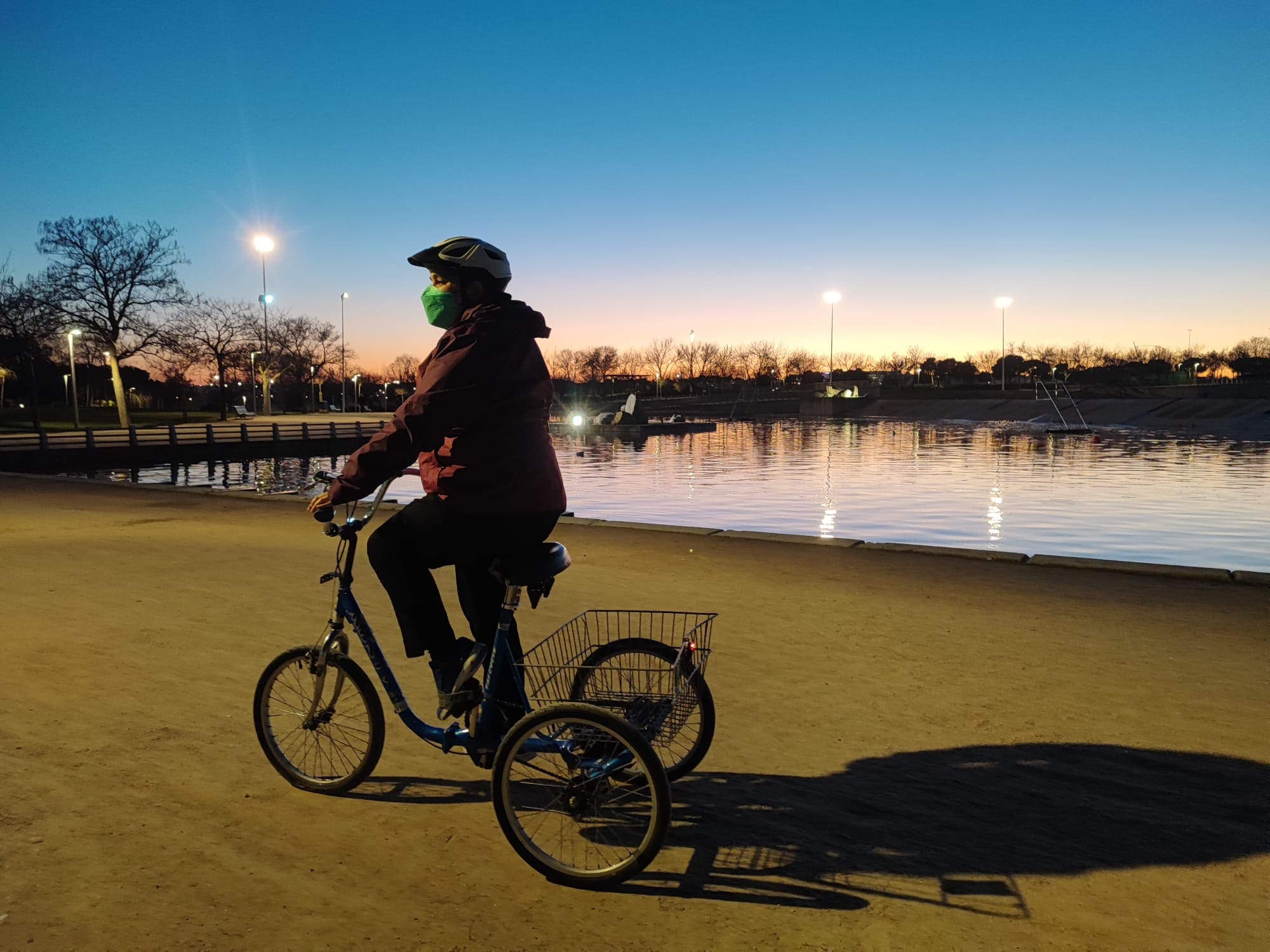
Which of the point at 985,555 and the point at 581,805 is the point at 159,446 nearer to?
the point at 985,555

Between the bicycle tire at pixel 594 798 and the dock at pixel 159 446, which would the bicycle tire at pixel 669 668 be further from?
the dock at pixel 159 446

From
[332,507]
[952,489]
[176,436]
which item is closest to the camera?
[332,507]

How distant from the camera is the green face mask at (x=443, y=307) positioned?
3662 mm

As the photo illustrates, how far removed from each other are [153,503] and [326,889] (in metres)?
14.7

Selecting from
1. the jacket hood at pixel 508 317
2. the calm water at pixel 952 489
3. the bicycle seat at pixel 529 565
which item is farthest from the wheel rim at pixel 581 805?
the calm water at pixel 952 489

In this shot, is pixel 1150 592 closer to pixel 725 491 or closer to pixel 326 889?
pixel 326 889

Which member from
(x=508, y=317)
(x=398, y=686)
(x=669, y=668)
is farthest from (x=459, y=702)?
(x=508, y=317)

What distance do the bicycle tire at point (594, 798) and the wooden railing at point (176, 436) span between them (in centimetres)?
4127

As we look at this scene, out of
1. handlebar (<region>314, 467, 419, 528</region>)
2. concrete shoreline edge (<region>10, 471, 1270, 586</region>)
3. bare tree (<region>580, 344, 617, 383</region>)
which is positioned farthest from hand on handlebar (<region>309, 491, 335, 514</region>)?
bare tree (<region>580, 344, 617, 383</region>)

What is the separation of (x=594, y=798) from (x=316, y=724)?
1368 millimetres

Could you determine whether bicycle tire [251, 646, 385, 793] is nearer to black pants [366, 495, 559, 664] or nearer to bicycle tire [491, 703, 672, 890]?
black pants [366, 495, 559, 664]

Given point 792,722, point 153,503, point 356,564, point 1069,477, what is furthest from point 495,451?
point 1069,477

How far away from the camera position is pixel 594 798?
138 inches

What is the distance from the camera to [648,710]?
356cm
